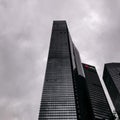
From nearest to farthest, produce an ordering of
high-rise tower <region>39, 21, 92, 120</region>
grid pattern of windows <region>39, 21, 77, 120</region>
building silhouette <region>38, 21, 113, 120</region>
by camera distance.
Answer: grid pattern of windows <region>39, 21, 77, 120</region> → high-rise tower <region>39, 21, 92, 120</region> → building silhouette <region>38, 21, 113, 120</region>

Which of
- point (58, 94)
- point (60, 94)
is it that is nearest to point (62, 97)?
point (60, 94)

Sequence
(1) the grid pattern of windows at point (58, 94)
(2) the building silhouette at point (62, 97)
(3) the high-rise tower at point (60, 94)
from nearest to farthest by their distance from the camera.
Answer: (1) the grid pattern of windows at point (58, 94)
(3) the high-rise tower at point (60, 94)
(2) the building silhouette at point (62, 97)

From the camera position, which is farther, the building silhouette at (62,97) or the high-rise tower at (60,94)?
the building silhouette at (62,97)

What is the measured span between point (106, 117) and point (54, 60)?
261 ft

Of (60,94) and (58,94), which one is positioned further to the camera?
(58,94)

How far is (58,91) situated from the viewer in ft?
508

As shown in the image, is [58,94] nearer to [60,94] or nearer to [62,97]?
[60,94]

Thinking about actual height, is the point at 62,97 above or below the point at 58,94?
below

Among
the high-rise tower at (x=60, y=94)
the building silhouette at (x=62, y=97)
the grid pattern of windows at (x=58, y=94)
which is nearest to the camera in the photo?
the grid pattern of windows at (x=58, y=94)

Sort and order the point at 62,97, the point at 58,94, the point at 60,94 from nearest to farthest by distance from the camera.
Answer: the point at 62,97, the point at 60,94, the point at 58,94

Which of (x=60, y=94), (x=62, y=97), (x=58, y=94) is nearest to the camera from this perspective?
(x=62, y=97)

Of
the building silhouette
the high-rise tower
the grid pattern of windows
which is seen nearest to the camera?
the grid pattern of windows

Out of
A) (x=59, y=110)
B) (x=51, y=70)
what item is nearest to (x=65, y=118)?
(x=59, y=110)

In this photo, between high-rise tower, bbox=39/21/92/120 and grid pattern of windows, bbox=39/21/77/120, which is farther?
high-rise tower, bbox=39/21/92/120
